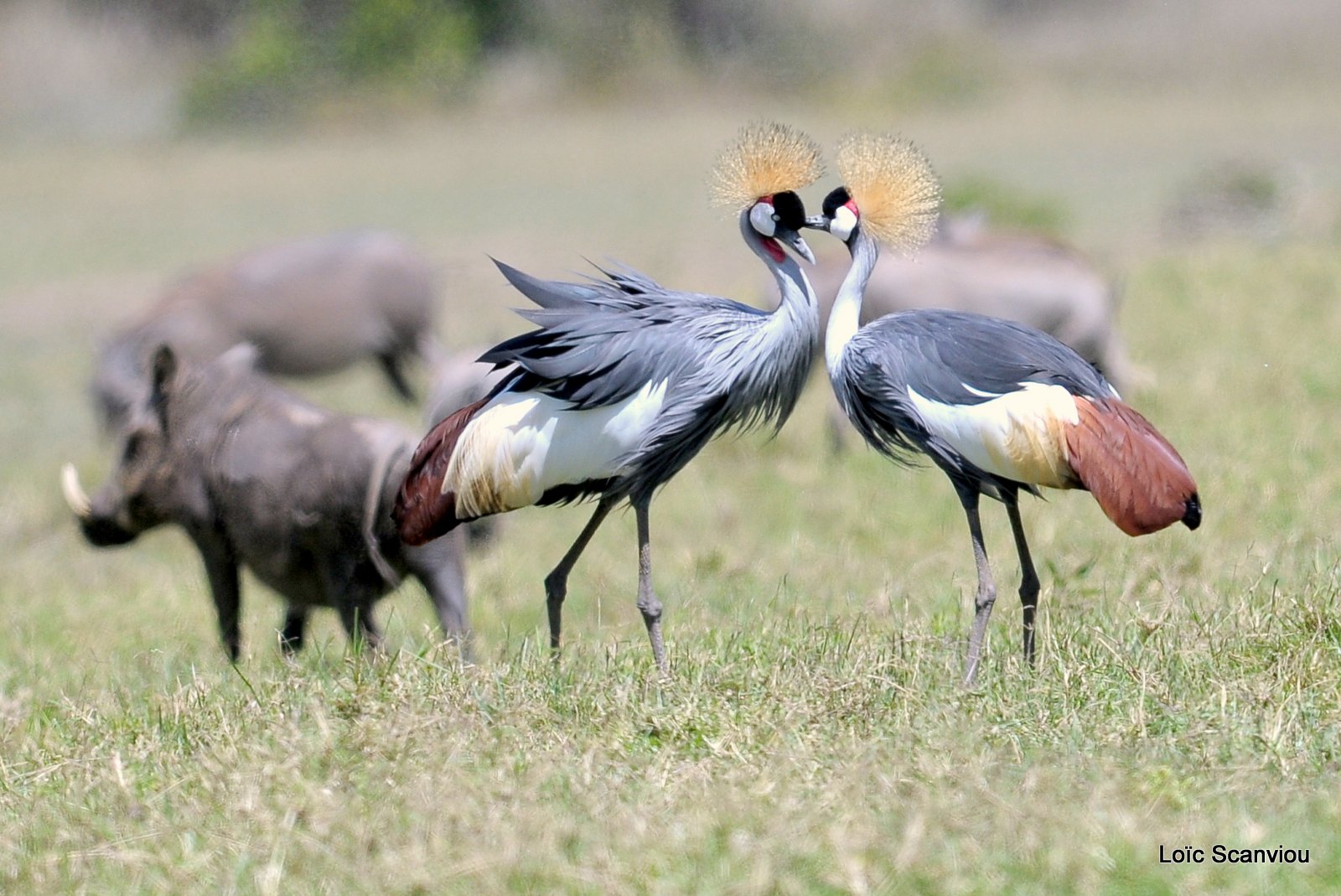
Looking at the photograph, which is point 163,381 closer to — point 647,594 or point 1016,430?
point 647,594

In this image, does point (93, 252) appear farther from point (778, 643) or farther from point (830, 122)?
point (778, 643)

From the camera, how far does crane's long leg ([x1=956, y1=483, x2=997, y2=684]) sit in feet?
16.2

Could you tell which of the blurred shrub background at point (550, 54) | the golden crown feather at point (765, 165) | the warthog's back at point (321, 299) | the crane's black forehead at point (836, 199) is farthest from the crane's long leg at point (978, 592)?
the blurred shrub background at point (550, 54)

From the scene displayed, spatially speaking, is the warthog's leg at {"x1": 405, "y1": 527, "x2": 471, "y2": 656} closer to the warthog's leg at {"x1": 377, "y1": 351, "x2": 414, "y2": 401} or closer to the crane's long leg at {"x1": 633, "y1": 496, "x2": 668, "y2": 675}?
the crane's long leg at {"x1": 633, "y1": 496, "x2": 668, "y2": 675}

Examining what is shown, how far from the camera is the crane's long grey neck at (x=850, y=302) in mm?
5270

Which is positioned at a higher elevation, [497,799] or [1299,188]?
[1299,188]

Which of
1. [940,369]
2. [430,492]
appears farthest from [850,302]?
[430,492]

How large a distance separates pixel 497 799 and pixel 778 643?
Result: 4.63 ft

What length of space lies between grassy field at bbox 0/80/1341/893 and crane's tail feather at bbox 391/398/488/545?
1.25 feet

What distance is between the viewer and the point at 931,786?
4012 millimetres

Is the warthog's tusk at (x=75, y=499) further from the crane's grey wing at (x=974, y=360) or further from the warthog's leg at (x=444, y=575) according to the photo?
the crane's grey wing at (x=974, y=360)

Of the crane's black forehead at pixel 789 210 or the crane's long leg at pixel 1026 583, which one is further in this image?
the crane's black forehead at pixel 789 210

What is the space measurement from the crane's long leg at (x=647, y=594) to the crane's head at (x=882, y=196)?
99 cm

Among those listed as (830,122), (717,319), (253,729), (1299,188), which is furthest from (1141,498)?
(830,122)
